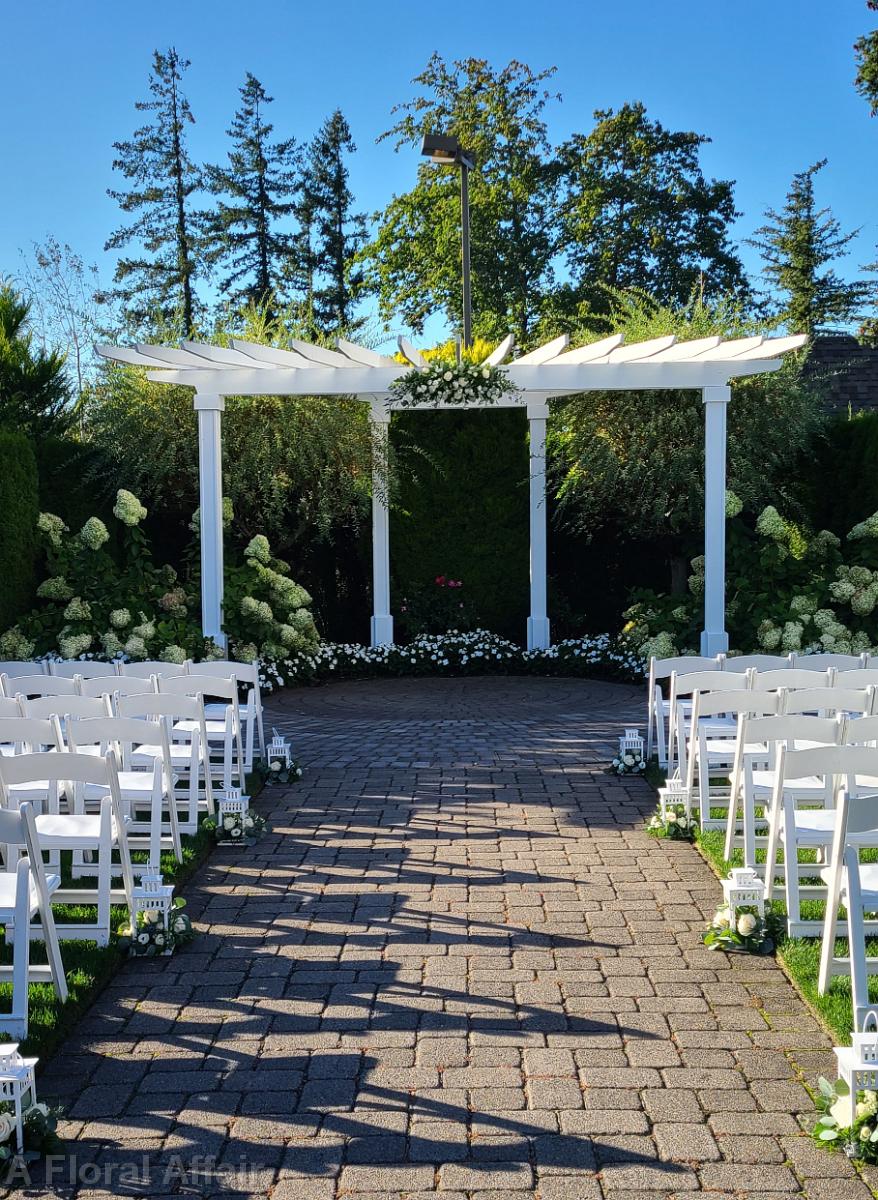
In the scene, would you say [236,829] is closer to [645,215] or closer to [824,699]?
[824,699]

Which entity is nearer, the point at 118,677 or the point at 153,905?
the point at 153,905

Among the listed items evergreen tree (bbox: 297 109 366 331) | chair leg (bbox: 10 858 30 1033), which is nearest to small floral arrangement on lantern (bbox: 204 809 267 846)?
chair leg (bbox: 10 858 30 1033)

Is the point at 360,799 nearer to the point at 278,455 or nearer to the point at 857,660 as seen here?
the point at 857,660

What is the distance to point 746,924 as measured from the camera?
432 centimetres

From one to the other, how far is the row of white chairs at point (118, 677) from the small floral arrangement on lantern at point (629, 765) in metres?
2.32

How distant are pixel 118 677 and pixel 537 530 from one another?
7.40m

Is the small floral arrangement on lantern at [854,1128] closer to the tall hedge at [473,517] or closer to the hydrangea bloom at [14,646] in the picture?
the hydrangea bloom at [14,646]

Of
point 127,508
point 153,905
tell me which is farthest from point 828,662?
point 127,508

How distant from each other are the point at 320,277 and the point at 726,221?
33.8ft

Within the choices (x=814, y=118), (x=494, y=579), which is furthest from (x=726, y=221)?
(x=494, y=579)

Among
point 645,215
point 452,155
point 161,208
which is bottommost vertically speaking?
point 452,155

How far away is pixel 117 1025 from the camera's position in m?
3.79

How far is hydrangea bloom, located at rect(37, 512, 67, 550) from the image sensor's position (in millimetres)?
12055

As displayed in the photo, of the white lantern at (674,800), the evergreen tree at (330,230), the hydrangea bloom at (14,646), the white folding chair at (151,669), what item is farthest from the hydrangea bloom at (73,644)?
the evergreen tree at (330,230)
